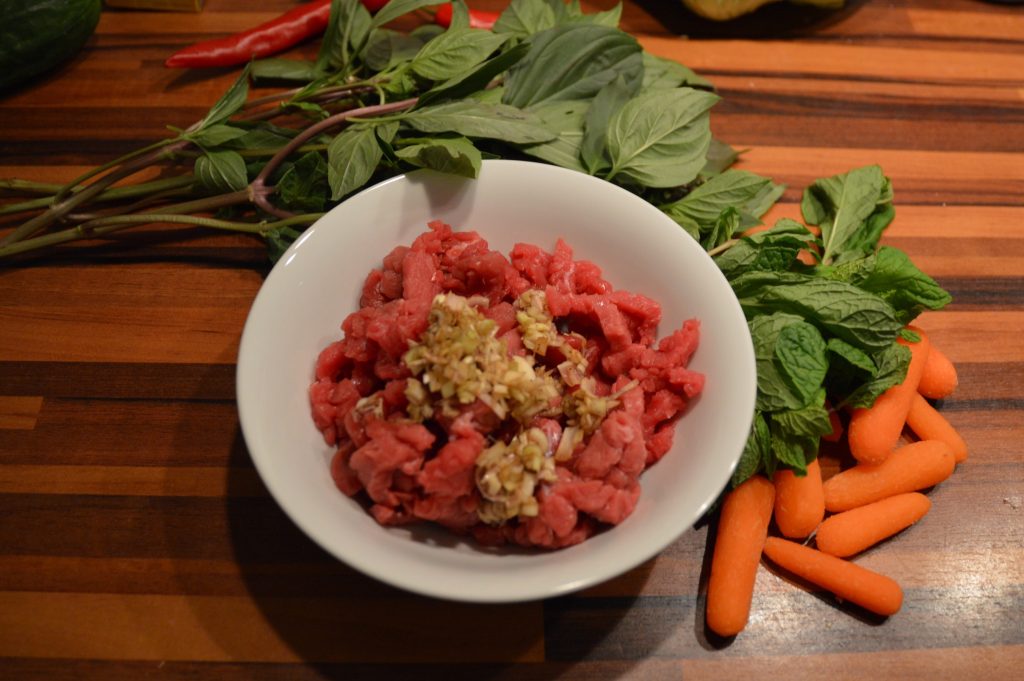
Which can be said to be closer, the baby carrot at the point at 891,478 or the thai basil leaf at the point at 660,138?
the baby carrot at the point at 891,478

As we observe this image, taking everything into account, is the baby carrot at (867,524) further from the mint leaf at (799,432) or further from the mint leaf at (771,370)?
the mint leaf at (771,370)

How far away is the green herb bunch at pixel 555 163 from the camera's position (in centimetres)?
188

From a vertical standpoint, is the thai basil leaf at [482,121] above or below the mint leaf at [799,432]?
above

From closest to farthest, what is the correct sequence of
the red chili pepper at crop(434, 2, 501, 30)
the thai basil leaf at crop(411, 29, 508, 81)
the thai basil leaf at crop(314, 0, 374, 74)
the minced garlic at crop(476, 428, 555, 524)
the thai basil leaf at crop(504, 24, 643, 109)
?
Answer: the minced garlic at crop(476, 428, 555, 524) → the thai basil leaf at crop(411, 29, 508, 81) → the thai basil leaf at crop(504, 24, 643, 109) → the thai basil leaf at crop(314, 0, 374, 74) → the red chili pepper at crop(434, 2, 501, 30)

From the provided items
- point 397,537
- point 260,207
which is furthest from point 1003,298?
point 260,207

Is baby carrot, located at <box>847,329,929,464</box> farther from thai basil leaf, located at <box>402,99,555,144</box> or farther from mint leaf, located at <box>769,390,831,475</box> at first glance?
thai basil leaf, located at <box>402,99,555,144</box>

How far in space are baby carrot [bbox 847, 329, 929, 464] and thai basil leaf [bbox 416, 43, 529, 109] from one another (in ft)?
4.76

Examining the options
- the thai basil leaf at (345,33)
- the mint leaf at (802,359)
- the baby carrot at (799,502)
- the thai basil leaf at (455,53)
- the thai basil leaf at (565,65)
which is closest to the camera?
the mint leaf at (802,359)

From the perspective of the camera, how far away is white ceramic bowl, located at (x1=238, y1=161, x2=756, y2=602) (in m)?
1.45

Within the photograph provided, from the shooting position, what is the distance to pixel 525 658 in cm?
179

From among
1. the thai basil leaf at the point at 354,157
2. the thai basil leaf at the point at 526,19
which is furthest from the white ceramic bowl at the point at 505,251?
the thai basil leaf at the point at 526,19

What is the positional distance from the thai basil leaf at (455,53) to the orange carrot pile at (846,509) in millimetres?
1497

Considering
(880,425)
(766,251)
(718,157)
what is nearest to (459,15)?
(718,157)

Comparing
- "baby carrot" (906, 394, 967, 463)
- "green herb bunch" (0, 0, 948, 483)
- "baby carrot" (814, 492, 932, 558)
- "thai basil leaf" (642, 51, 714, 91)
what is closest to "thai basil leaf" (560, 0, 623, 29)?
"green herb bunch" (0, 0, 948, 483)
